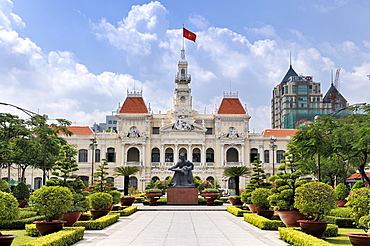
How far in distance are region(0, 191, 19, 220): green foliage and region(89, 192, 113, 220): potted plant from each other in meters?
10.1

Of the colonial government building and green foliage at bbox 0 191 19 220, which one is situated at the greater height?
the colonial government building

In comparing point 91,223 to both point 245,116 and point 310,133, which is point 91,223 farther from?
point 245,116

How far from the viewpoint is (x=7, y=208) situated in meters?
13.1

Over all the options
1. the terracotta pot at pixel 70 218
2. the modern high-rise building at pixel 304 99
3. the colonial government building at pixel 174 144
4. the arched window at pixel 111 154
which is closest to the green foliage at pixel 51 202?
the terracotta pot at pixel 70 218

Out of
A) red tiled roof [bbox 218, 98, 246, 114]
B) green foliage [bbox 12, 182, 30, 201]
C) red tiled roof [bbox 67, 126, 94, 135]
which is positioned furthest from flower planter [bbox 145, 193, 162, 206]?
red tiled roof [bbox 67, 126, 94, 135]

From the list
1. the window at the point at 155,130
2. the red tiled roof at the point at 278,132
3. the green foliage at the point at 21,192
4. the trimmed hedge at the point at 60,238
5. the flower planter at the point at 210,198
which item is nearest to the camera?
the trimmed hedge at the point at 60,238

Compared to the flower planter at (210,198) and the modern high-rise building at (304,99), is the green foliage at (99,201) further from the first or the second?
the modern high-rise building at (304,99)

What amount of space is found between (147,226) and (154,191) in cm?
1795

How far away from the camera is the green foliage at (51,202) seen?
16.4 metres

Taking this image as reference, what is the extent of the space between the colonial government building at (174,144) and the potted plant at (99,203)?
47401mm

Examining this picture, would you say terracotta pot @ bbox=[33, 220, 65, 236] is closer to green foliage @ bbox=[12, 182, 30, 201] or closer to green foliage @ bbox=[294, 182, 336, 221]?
green foliage @ bbox=[294, 182, 336, 221]

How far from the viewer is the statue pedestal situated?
38156 millimetres

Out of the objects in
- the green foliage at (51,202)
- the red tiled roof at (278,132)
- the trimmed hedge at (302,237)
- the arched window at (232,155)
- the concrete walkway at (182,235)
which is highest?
Result: the red tiled roof at (278,132)

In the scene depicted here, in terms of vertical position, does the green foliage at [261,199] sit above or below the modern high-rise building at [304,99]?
below
